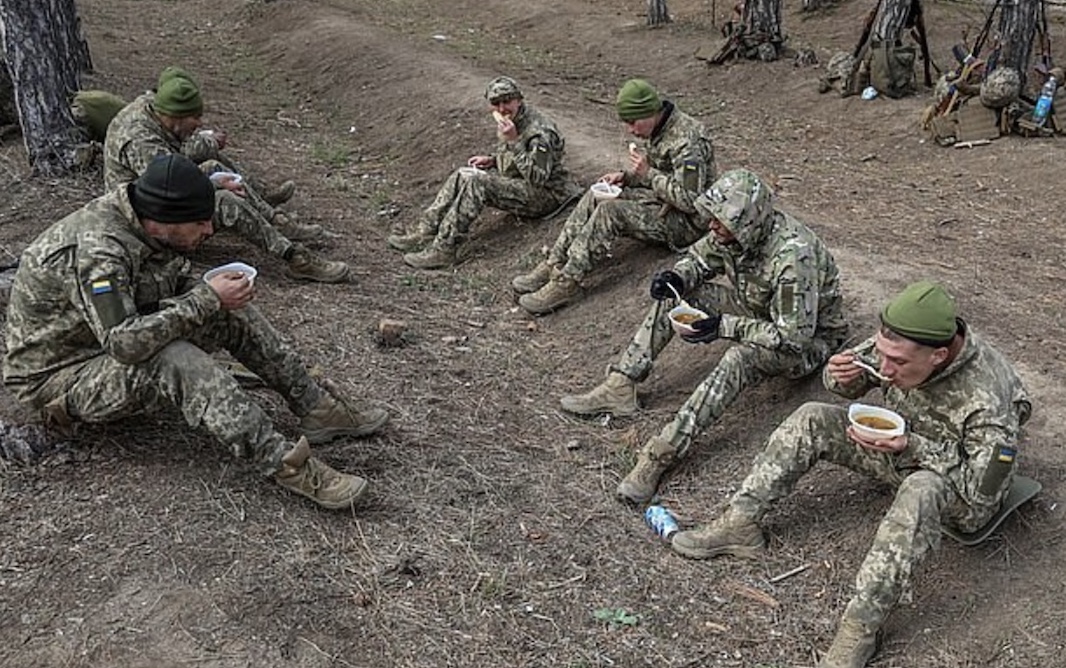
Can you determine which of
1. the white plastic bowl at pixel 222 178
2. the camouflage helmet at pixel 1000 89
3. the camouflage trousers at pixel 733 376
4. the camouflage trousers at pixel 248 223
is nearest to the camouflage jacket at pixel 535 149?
the camouflage trousers at pixel 248 223

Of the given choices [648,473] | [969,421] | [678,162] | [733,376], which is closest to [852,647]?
[969,421]

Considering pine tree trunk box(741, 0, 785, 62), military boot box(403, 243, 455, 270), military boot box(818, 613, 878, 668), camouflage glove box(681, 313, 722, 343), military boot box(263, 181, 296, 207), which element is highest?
camouflage glove box(681, 313, 722, 343)

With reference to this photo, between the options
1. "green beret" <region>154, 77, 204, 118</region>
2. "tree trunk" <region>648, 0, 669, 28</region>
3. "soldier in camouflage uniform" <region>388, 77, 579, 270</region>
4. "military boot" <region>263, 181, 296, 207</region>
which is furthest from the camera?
"tree trunk" <region>648, 0, 669, 28</region>

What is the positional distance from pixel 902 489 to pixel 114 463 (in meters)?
3.27

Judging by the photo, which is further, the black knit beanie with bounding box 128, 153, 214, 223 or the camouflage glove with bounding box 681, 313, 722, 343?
the camouflage glove with bounding box 681, 313, 722, 343

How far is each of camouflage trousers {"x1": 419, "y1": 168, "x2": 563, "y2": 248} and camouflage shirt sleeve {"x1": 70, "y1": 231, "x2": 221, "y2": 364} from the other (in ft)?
12.9

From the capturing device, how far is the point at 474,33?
17047 millimetres

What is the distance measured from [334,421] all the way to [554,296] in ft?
8.07

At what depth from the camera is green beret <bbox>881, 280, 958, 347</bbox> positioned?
3.85m

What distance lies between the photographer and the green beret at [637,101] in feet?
21.5

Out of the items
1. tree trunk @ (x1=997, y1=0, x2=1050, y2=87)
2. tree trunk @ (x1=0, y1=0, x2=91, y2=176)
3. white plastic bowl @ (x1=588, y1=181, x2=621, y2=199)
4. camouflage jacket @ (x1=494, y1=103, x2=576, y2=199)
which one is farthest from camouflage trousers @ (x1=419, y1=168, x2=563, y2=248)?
tree trunk @ (x1=997, y1=0, x2=1050, y2=87)

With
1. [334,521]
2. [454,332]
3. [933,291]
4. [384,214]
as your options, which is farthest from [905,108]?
[334,521]

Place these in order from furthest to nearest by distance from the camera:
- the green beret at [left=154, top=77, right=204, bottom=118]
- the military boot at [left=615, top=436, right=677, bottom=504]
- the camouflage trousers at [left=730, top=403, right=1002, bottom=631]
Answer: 1. the green beret at [left=154, top=77, right=204, bottom=118]
2. the military boot at [left=615, top=436, right=677, bottom=504]
3. the camouflage trousers at [left=730, top=403, right=1002, bottom=631]

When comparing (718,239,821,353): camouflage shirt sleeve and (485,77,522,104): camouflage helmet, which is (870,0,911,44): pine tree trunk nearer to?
(485,77,522,104): camouflage helmet
